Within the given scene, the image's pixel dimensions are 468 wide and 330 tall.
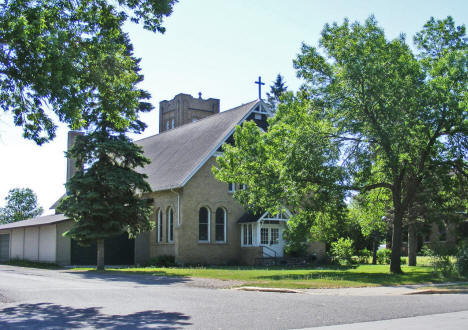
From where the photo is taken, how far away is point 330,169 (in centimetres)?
2197

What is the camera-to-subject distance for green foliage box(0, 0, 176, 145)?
13578mm

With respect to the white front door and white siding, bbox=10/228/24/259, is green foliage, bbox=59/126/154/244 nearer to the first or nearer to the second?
the white front door

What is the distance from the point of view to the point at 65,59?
13.8m

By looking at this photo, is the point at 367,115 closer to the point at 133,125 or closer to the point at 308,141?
the point at 308,141

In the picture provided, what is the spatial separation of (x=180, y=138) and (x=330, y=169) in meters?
21.0

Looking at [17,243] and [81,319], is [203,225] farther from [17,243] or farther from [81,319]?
[81,319]

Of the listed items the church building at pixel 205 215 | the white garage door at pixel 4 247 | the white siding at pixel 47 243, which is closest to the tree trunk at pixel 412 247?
the church building at pixel 205 215

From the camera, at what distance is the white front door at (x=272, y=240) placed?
34312mm

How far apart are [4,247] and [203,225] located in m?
19.7

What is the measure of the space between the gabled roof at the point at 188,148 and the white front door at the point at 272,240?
6231mm

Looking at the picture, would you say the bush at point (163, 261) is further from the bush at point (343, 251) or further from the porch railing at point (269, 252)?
the bush at point (343, 251)

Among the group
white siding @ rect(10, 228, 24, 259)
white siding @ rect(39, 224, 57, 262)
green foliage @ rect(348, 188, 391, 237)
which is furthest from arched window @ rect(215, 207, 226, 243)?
white siding @ rect(10, 228, 24, 259)

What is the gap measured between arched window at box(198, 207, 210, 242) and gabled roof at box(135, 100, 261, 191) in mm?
2830

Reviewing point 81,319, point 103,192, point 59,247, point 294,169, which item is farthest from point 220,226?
point 81,319
